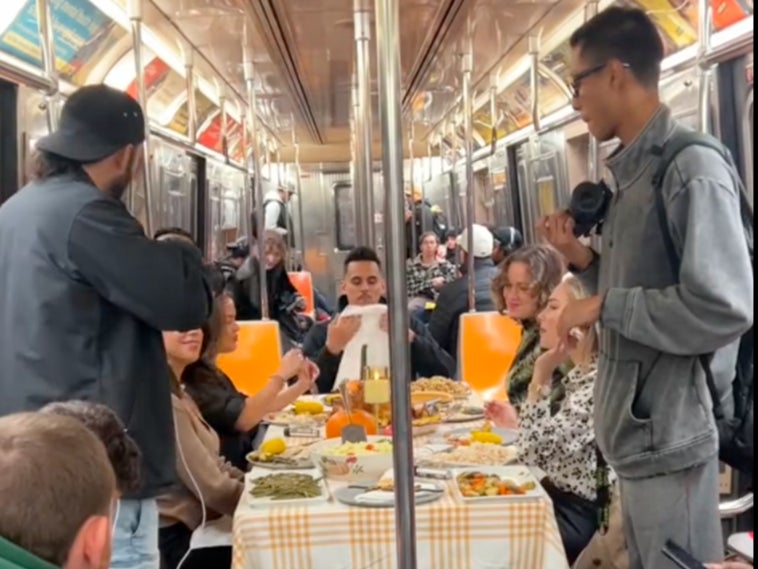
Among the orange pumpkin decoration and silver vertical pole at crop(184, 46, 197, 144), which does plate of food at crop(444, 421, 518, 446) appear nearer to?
the orange pumpkin decoration

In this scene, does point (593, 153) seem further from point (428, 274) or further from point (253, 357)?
point (428, 274)

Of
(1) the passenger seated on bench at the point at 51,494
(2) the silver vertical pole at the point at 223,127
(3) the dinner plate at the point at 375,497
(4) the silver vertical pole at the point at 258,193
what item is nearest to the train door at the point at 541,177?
(4) the silver vertical pole at the point at 258,193

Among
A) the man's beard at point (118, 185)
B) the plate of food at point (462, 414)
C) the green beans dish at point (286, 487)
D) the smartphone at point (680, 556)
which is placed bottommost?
the smartphone at point (680, 556)

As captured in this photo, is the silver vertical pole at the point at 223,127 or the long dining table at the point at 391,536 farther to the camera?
the silver vertical pole at the point at 223,127

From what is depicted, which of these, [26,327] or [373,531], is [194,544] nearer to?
[373,531]

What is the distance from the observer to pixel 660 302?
5.82 feet

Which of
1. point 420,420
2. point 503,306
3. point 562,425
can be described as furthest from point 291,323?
point 562,425

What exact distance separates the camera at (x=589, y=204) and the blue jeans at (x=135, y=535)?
1.14m

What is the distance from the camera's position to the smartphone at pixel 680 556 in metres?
1.77

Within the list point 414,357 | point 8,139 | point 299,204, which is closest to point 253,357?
point 414,357

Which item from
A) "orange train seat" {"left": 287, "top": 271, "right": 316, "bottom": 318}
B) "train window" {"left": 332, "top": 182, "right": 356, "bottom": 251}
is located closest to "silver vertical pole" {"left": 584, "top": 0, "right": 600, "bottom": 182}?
"orange train seat" {"left": 287, "top": 271, "right": 316, "bottom": 318}

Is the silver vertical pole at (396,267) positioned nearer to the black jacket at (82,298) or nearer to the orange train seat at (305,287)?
the black jacket at (82,298)

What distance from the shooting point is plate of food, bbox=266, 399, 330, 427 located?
3.47 metres

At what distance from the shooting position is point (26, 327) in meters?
2.14
